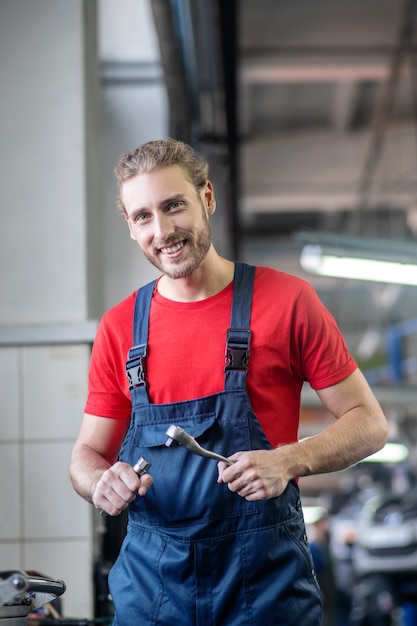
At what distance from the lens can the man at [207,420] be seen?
6.01 feet

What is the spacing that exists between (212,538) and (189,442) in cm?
25

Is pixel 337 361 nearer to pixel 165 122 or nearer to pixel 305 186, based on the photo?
pixel 165 122

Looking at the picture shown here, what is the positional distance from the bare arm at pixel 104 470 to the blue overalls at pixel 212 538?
3.7 inches

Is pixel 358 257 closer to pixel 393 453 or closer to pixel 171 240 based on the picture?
pixel 171 240

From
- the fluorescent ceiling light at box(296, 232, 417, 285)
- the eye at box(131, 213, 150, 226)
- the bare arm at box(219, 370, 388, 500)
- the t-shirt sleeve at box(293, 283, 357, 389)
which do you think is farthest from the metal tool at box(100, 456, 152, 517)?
the fluorescent ceiling light at box(296, 232, 417, 285)

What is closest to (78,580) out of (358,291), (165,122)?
(165,122)

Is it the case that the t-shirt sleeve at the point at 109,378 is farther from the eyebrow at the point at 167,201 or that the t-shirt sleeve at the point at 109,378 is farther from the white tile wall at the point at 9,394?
the white tile wall at the point at 9,394

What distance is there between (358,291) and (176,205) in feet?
44.2

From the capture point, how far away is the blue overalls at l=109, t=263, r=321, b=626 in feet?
6.00

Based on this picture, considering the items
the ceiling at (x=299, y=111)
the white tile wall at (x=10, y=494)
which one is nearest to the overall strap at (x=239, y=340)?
the white tile wall at (x=10, y=494)

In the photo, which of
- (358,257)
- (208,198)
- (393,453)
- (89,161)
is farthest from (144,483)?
(393,453)

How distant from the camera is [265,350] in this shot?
1.93 meters

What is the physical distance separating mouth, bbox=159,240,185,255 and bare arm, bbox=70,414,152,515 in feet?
1.31

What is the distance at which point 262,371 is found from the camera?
193 cm
